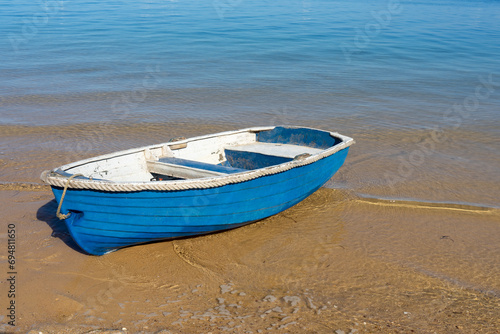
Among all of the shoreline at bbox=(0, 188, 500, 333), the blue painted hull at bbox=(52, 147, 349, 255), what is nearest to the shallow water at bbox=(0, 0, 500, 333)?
the shoreline at bbox=(0, 188, 500, 333)

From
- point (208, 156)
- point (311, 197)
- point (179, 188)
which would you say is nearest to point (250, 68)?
point (208, 156)

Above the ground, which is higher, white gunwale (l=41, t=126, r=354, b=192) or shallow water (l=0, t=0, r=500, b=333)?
white gunwale (l=41, t=126, r=354, b=192)

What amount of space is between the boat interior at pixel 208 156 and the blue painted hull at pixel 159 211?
1.08 ft

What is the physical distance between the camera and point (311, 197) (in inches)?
277

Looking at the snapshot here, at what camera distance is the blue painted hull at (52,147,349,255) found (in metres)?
4.62

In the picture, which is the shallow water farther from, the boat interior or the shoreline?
the boat interior

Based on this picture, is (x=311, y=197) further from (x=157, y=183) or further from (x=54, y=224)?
(x=54, y=224)

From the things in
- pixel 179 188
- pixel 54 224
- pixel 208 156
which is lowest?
pixel 54 224

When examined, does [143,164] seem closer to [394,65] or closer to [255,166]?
[255,166]

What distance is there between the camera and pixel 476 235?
593 centimetres

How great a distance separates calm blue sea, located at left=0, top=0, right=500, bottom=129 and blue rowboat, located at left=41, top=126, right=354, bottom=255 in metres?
4.15

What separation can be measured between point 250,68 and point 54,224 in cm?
1093

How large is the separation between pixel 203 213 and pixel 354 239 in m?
1.94

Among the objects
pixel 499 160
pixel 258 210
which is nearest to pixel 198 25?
pixel 499 160
